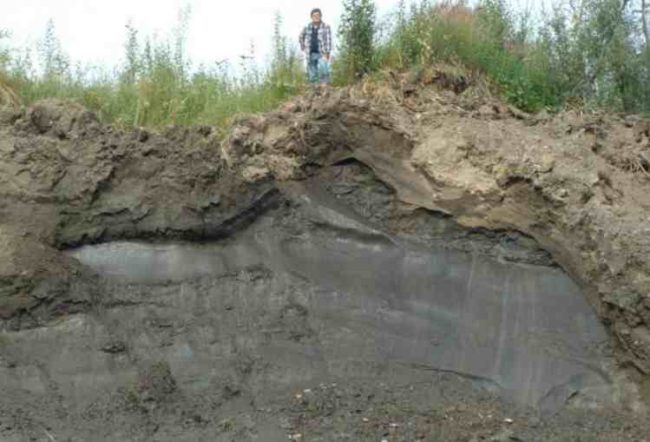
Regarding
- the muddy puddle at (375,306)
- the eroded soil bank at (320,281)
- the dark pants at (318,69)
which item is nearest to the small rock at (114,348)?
the eroded soil bank at (320,281)

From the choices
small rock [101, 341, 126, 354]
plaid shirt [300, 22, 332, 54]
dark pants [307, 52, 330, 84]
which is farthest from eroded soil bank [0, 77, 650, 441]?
plaid shirt [300, 22, 332, 54]

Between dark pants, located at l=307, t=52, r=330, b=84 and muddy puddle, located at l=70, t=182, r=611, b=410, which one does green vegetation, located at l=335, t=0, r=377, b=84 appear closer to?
dark pants, located at l=307, t=52, r=330, b=84

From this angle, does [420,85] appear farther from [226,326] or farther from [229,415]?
[229,415]

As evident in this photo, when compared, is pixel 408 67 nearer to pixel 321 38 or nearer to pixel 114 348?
pixel 321 38

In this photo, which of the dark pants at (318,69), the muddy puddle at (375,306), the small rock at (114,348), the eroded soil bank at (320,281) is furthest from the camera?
the dark pants at (318,69)

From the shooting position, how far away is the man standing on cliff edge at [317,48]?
9.67 m

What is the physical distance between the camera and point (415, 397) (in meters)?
7.38

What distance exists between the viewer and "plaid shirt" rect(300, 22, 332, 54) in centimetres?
984

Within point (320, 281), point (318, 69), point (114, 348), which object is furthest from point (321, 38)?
point (114, 348)

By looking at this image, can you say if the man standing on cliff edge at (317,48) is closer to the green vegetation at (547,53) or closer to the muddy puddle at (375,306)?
the green vegetation at (547,53)

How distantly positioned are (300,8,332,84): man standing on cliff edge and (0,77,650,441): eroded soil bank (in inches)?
59.9

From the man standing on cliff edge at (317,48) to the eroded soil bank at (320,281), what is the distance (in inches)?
59.9

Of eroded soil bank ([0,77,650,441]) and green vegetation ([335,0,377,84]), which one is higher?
Answer: green vegetation ([335,0,377,84])

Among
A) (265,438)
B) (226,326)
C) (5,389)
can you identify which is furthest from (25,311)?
(265,438)
